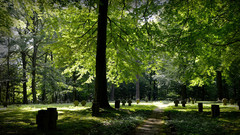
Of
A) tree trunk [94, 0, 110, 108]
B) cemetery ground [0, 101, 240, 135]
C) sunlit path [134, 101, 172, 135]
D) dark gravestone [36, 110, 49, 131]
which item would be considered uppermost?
tree trunk [94, 0, 110, 108]

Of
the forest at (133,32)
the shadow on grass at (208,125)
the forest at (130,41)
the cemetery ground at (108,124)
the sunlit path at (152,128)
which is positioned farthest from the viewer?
the forest at (133,32)

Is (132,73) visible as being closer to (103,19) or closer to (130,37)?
(130,37)

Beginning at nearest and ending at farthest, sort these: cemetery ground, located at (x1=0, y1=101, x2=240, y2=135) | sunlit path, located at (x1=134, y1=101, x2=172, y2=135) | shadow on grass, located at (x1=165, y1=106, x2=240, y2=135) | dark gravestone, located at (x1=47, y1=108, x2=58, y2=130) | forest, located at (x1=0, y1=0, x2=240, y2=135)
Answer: dark gravestone, located at (x1=47, y1=108, x2=58, y2=130) → cemetery ground, located at (x1=0, y1=101, x2=240, y2=135) → shadow on grass, located at (x1=165, y1=106, x2=240, y2=135) → sunlit path, located at (x1=134, y1=101, x2=172, y2=135) → forest, located at (x1=0, y1=0, x2=240, y2=135)

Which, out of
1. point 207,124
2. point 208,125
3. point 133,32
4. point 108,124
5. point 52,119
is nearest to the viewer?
point 52,119

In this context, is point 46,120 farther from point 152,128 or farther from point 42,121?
point 152,128

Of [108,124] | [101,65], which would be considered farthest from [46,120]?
[101,65]

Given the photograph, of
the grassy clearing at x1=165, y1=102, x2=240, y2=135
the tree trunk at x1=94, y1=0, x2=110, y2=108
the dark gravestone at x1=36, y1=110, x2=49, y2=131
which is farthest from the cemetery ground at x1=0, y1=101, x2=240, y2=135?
the tree trunk at x1=94, y1=0, x2=110, y2=108

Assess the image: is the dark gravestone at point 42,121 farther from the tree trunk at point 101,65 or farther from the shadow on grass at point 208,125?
the tree trunk at point 101,65

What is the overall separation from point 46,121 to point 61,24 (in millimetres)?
8964

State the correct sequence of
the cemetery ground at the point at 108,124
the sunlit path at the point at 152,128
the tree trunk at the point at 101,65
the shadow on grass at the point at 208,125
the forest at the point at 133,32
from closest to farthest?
the cemetery ground at the point at 108,124 → the shadow on grass at the point at 208,125 → the sunlit path at the point at 152,128 → the forest at the point at 133,32 → the tree trunk at the point at 101,65

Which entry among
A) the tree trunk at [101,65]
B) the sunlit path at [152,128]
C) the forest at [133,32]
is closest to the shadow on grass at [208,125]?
the sunlit path at [152,128]

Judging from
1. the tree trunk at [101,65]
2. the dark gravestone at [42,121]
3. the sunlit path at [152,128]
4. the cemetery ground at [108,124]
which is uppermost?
the tree trunk at [101,65]

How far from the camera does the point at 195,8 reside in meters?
9.54

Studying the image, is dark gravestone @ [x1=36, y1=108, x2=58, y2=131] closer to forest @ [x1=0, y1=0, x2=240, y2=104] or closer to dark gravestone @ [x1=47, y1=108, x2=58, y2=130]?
dark gravestone @ [x1=47, y1=108, x2=58, y2=130]
